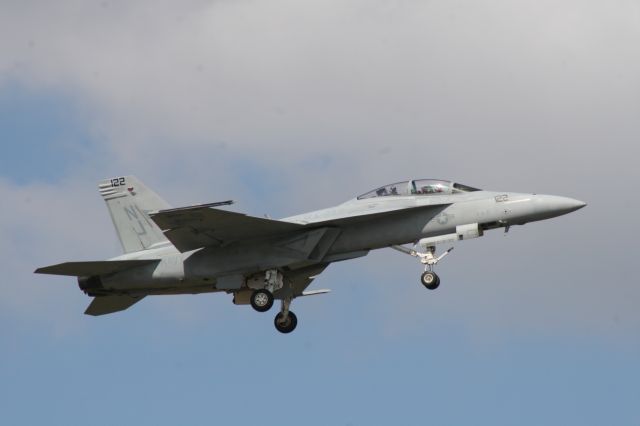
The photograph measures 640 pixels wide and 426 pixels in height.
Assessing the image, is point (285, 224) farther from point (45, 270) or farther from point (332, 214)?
point (45, 270)

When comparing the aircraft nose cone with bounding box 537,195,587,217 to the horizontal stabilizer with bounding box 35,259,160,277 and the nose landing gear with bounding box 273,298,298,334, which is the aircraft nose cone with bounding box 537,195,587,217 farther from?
the horizontal stabilizer with bounding box 35,259,160,277

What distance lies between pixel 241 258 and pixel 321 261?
6.23 feet

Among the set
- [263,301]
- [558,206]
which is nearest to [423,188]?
[558,206]

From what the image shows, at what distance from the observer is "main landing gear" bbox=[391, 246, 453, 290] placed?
1168 inches

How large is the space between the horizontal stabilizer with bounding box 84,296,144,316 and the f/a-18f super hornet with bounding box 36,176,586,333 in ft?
1.46

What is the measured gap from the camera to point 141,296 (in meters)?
33.8

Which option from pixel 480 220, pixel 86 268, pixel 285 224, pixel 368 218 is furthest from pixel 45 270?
pixel 480 220

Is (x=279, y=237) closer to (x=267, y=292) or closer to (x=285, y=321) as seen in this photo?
(x=267, y=292)

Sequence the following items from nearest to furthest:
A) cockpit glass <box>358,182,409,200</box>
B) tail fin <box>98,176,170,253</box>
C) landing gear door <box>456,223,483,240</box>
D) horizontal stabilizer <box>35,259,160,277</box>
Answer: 1. landing gear door <box>456,223,483,240</box>
2. cockpit glass <box>358,182,409,200</box>
3. horizontal stabilizer <box>35,259,160,277</box>
4. tail fin <box>98,176,170,253</box>

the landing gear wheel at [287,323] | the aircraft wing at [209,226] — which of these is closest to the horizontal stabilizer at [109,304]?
the aircraft wing at [209,226]

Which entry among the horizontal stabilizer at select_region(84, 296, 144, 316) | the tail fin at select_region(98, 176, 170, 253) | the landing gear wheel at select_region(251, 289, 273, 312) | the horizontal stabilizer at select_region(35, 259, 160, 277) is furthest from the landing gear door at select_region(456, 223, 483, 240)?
the horizontal stabilizer at select_region(84, 296, 144, 316)

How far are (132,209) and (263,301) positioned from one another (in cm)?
452

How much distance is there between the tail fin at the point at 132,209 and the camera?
3309cm

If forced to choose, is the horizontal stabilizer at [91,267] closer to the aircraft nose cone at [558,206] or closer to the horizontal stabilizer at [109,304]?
the horizontal stabilizer at [109,304]
